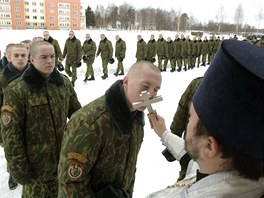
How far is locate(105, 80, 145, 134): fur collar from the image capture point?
5.39 ft

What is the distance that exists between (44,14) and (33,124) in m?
57.1

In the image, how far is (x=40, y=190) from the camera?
2.44 meters

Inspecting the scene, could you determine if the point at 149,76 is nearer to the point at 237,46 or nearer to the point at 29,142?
the point at 237,46

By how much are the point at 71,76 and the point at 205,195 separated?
8.97 meters

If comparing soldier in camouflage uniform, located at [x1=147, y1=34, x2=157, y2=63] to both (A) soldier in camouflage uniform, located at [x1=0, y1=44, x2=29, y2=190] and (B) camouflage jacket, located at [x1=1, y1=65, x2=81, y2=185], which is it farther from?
(B) camouflage jacket, located at [x1=1, y1=65, x2=81, y2=185]

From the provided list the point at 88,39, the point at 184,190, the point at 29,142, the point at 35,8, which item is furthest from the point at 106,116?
the point at 35,8

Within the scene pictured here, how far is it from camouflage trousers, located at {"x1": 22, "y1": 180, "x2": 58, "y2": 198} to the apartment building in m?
51.8

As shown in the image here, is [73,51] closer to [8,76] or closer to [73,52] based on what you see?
[73,52]

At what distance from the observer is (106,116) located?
1.63 metres

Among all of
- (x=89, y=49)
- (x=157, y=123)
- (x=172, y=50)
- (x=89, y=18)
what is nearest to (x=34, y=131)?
(x=157, y=123)

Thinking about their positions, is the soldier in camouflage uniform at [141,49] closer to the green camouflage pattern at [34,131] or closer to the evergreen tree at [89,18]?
the green camouflage pattern at [34,131]

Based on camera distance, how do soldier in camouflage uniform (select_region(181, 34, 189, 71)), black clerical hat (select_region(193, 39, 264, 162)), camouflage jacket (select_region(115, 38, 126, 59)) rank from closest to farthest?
black clerical hat (select_region(193, 39, 264, 162)) → camouflage jacket (select_region(115, 38, 126, 59)) → soldier in camouflage uniform (select_region(181, 34, 189, 71))

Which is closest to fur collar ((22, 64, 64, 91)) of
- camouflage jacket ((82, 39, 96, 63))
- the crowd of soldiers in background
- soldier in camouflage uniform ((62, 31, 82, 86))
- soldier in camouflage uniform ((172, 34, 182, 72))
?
the crowd of soldiers in background

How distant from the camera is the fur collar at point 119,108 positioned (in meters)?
1.64
